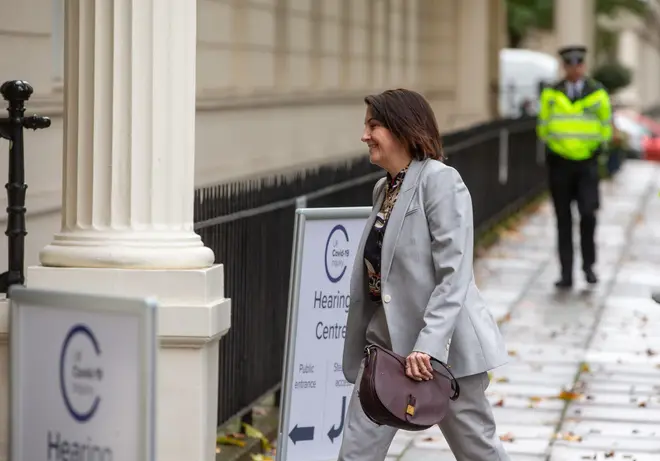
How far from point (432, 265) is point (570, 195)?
881cm

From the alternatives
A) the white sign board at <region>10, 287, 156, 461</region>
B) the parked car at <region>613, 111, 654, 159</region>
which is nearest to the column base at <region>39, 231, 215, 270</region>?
the white sign board at <region>10, 287, 156, 461</region>

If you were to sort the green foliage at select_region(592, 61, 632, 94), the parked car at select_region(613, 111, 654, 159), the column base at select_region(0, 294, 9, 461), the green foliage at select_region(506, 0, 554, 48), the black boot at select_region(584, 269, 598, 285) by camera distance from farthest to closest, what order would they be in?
the green foliage at select_region(592, 61, 632, 94) < the green foliage at select_region(506, 0, 554, 48) < the parked car at select_region(613, 111, 654, 159) < the black boot at select_region(584, 269, 598, 285) < the column base at select_region(0, 294, 9, 461)

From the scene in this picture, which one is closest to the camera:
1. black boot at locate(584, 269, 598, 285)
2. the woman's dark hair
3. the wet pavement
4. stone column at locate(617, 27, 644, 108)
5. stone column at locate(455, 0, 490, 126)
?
the woman's dark hair

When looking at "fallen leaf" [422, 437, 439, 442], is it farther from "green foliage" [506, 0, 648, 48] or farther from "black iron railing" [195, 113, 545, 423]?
"green foliage" [506, 0, 648, 48]

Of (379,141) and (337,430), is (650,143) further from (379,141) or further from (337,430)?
(379,141)

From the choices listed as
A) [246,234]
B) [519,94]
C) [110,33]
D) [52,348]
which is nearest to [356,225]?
[246,234]

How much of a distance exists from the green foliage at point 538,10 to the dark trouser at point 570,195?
33548 millimetres

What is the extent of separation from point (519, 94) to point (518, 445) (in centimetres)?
3680

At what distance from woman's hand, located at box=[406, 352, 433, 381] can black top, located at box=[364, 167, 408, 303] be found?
0.40 m

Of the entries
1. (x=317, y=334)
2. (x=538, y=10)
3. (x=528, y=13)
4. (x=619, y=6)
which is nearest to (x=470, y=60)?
(x=619, y=6)

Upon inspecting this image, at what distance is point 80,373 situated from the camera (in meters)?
4.51

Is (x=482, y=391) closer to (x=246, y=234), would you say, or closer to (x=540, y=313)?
(x=246, y=234)

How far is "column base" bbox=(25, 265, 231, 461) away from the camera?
641 centimetres

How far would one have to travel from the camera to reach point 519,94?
147 feet
